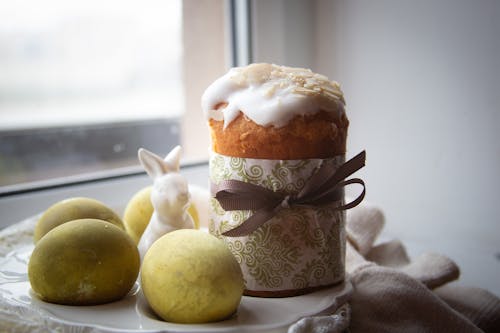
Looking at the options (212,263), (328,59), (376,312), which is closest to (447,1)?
(328,59)

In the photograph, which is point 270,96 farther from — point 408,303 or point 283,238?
point 408,303

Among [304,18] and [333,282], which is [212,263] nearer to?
[333,282]

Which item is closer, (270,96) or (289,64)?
(270,96)

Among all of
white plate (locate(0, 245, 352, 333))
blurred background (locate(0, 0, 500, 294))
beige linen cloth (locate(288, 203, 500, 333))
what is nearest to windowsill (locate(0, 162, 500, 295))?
blurred background (locate(0, 0, 500, 294))

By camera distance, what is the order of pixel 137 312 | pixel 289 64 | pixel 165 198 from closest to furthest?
pixel 137 312 → pixel 165 198 → pixel 289 64

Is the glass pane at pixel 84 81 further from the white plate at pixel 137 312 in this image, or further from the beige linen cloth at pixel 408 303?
the beige linen cloth at pixel 408 303

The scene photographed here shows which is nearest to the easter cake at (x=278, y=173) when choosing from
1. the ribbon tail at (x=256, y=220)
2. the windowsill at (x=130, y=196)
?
the ribbon tail at (x=256, y=220)

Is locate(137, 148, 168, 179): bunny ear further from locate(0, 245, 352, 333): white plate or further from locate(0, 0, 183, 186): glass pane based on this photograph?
locate(0, 0, 183, 186): glass pane

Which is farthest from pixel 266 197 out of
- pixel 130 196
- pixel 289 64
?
pixel 289 64
